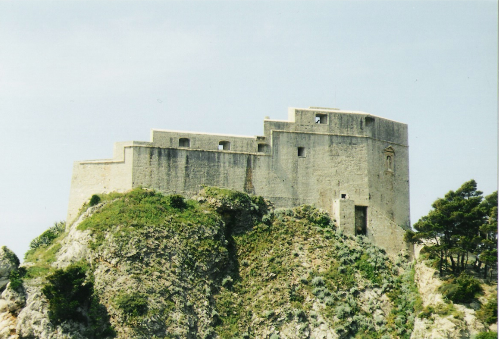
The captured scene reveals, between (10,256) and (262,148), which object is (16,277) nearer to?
(10,256)

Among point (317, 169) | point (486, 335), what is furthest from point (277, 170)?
point (486, 335)

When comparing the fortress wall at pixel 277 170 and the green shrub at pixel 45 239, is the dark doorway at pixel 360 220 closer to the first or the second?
the fortress wall at pixel 277 170

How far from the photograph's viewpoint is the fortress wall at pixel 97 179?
186 ft

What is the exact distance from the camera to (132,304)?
4838cm

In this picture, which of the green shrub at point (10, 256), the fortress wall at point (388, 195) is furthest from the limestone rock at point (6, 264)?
the fortress wall at point (388, 195)

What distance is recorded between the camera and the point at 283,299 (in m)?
51.5

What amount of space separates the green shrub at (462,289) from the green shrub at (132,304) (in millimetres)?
16968

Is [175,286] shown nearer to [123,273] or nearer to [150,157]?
[123,273]

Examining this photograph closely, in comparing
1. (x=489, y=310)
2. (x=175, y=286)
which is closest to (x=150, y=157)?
(x=175, y=286)

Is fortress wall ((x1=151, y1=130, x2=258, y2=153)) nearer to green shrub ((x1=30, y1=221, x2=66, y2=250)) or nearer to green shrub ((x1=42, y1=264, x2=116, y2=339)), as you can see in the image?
green shrub ((x1=30, y1=221, x2=66, y2=250))

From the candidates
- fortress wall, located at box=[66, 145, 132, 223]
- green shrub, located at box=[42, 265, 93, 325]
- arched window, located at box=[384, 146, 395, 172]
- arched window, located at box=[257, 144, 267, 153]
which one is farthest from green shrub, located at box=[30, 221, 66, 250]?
arched window, located at box=[384, 146, 395, 172]

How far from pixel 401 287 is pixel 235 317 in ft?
33.8

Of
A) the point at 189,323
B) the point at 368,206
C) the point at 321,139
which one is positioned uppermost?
the point at 321,139

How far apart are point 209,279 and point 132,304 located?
5.62 meters
